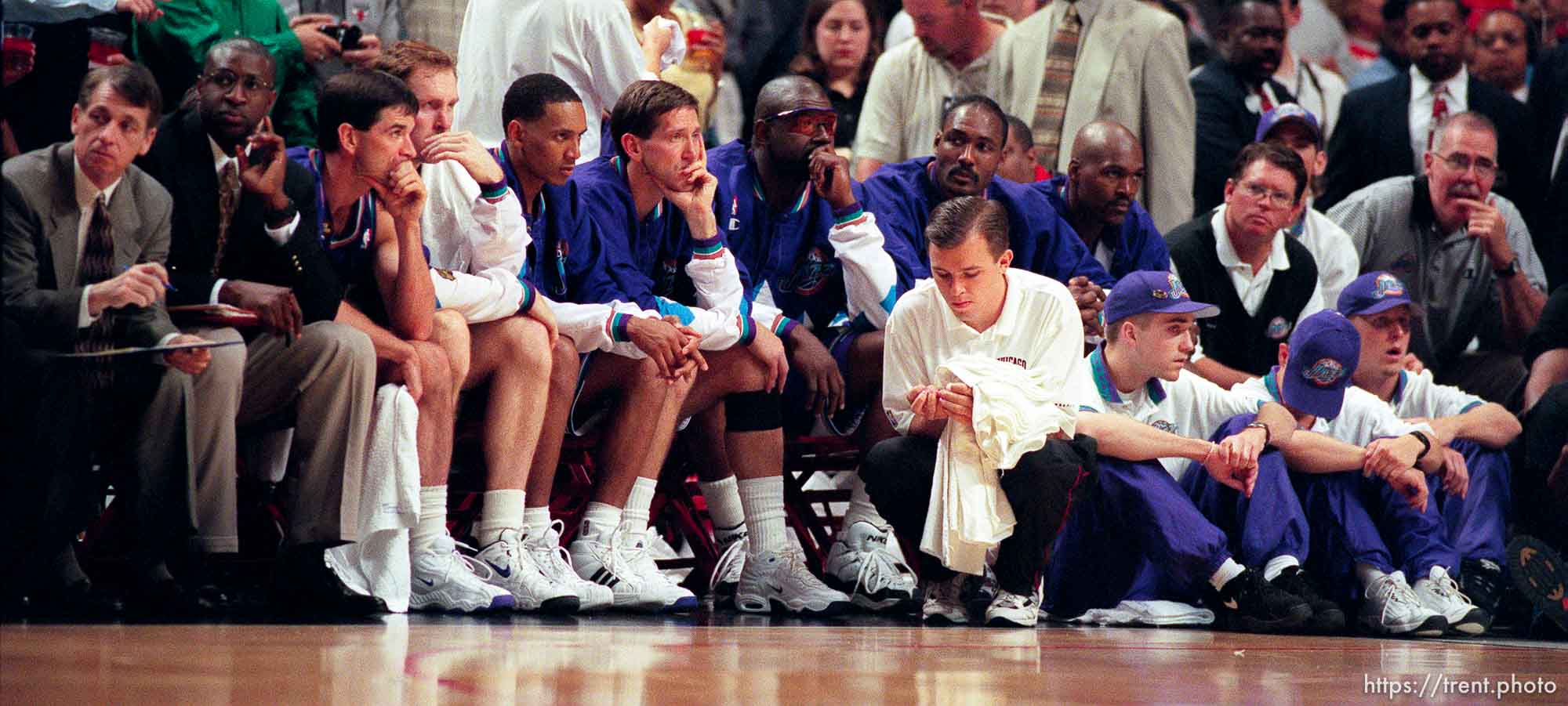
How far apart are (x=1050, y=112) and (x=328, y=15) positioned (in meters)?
2.69

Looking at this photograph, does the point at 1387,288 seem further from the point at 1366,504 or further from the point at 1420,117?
the point at 1420,117

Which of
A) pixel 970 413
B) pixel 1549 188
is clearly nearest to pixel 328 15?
pixel 970 413

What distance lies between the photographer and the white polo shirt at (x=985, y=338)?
506 centimetres

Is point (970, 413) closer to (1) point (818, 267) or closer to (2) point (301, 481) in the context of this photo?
(1) point (818, 267)

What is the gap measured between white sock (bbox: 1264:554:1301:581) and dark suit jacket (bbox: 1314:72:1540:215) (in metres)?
2.90

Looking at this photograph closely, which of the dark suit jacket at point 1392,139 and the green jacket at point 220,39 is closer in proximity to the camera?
the green jacket at point 220,39

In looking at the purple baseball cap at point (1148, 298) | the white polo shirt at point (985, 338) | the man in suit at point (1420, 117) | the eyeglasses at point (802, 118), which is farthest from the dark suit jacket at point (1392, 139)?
the white polo shirt at point (985, 338)

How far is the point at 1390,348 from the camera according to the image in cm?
607

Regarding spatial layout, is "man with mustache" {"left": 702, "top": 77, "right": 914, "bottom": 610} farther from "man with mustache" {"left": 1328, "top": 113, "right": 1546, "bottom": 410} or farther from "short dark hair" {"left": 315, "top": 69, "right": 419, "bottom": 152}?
"man with mustache" {"left": 1328, "top": 113, "right": 1546, "bottom": 410}

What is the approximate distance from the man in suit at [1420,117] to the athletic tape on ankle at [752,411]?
11.4 ft

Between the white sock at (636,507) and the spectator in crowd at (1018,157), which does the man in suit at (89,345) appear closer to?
the white sock at (636,507)

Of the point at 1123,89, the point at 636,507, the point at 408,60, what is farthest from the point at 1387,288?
the point at 408,60

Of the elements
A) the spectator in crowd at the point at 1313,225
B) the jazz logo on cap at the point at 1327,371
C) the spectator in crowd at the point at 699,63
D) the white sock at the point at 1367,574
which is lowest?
the white sock at the point at 1367,574

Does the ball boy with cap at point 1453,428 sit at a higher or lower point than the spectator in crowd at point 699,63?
lower
